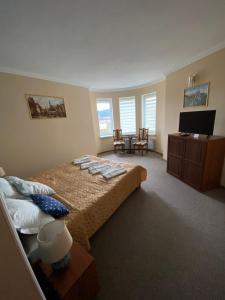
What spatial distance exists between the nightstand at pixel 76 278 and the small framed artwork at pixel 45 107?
2973 mm

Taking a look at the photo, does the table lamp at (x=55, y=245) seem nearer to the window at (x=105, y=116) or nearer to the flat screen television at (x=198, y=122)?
the flat screen television at (x=198, y=122)

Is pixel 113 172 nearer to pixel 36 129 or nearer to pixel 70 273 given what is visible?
pixel 70 273

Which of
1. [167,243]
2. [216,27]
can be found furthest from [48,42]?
[167,243]

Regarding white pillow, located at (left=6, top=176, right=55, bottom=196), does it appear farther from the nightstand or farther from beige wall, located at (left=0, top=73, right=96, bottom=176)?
beige wall, located at (left=0, top=73, right=96, bottom=176)

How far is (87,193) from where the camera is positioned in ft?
5.81

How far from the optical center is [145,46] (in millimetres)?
2166

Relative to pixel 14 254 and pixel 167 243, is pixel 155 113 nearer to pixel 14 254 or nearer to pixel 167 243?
pixel 167 243

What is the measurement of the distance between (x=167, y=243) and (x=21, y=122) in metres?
3.39

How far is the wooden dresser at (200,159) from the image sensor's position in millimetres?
2289

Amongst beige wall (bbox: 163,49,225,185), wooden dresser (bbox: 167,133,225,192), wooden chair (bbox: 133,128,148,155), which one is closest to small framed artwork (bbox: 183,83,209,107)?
beige wall (bbox: 163,49,225,185)

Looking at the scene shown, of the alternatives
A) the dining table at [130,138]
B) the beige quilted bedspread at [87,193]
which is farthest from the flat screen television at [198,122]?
the dining table at [130,138]

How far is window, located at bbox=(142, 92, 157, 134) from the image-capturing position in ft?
15.7

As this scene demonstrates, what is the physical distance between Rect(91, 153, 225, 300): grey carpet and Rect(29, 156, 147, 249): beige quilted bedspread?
276 mm

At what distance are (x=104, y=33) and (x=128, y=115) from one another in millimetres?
3825
